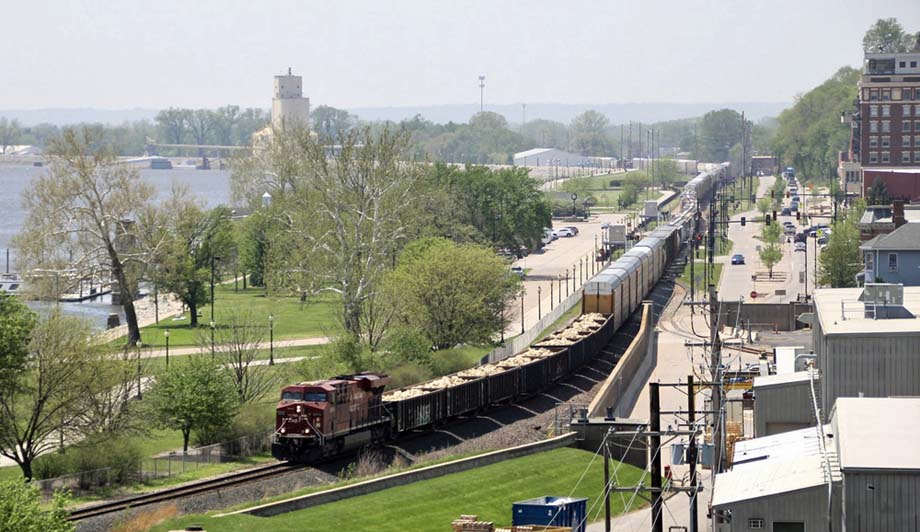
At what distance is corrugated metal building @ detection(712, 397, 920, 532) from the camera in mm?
30938

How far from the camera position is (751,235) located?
6973 inches

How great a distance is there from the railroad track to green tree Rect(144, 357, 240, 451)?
5.99 metres

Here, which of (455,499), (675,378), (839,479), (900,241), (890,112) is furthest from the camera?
(890,112)

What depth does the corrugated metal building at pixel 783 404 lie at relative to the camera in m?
45.6

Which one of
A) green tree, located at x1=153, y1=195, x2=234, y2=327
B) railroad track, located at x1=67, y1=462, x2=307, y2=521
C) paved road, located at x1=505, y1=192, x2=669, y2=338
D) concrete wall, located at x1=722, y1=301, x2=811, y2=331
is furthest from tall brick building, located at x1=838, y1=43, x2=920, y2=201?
railroad track, located at x1=67, y1=462, x2=307, y2=521

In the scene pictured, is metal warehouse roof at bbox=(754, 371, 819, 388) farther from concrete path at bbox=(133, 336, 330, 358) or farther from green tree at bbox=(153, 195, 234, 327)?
green tree at bbox=(153, 195, 234, 327)

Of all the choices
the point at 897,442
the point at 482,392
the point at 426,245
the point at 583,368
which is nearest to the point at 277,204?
the point at 426,245

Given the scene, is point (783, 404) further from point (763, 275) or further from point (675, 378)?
point (763, 275)

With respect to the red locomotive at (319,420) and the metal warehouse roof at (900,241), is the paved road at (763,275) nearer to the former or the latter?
the metal warehouse roof at (900,241)

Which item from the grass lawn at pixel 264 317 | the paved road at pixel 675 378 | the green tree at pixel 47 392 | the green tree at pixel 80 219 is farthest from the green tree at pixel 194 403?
the green tree at pixel 80 219

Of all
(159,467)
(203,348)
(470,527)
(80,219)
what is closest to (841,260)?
(203,348)

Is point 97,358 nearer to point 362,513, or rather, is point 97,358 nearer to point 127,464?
point 127,464

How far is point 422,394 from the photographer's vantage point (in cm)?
5872

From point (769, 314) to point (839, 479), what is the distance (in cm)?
6777
